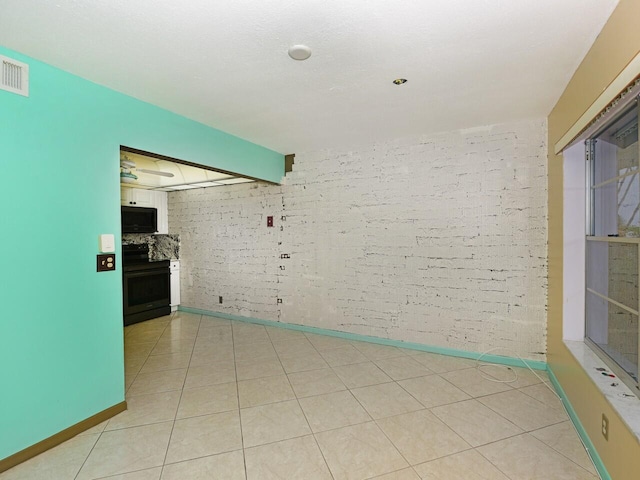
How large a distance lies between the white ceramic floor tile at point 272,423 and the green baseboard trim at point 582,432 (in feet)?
5.74

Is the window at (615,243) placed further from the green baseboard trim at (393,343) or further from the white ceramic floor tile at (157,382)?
the white ceramic floor tile at (157,382)

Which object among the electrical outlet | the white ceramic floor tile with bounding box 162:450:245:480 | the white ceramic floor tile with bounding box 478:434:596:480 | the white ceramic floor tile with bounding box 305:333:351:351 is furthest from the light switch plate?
the electrical outlet

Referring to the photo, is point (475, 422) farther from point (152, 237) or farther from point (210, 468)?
point (152, 237)

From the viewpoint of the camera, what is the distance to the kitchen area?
4906 mm

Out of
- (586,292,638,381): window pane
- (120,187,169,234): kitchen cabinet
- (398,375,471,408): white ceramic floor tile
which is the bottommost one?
(398,375,471,408): white ceramic floor tile

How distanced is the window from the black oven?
223 inches

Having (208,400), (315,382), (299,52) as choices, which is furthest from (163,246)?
(299,52)

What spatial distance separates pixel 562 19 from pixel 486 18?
415 mm

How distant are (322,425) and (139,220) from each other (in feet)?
15.4

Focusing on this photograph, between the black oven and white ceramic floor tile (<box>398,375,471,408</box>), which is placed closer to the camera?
white ceramic floor tile (<box>398,375,471,408</box>)

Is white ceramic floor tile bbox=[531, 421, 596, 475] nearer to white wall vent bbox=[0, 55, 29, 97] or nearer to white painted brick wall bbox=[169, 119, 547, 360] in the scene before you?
white painted brick wall bbox=[169, 119, 547, 360]

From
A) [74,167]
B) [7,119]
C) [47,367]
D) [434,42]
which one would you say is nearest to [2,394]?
[47,367]

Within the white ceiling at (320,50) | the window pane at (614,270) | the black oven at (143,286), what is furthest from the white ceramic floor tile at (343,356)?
the black oven at (143,286)

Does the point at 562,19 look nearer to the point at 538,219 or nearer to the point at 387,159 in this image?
the point at 538,219
